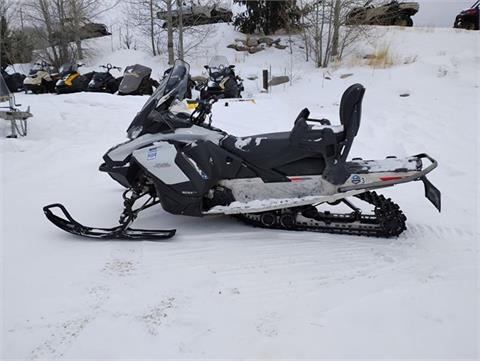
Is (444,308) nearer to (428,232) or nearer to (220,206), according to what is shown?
(428,232)

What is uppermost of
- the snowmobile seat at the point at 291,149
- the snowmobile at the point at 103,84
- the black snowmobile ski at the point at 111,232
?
A: the snowmobile seat at the point at 291,149

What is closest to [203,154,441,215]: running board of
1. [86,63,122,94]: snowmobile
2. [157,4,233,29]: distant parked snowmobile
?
[86,63,122,94]: snowmobile

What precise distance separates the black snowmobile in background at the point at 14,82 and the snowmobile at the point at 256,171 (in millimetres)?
11336

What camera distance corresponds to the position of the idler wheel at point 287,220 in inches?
129

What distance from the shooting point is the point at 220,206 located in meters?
3.25

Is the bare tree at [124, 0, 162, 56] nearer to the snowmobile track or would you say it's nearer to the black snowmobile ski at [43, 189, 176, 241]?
the black snowmobile ski at [43, 189, 176, 241]

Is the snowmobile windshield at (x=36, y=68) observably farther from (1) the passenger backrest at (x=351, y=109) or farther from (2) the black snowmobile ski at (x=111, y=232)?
(1) the passenger backrest at (x=351, y=109)

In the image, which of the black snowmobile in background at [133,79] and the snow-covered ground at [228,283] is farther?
the black snowmobile in background at [133,79]

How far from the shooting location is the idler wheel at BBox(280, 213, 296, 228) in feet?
10.7

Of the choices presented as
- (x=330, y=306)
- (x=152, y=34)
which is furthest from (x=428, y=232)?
(x=152, y=34)

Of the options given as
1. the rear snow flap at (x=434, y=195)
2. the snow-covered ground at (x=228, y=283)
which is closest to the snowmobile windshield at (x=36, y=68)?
the snow-covered ground at (x=228, y=283)

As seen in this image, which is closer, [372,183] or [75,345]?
[75,345]

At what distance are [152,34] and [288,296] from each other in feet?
53.2

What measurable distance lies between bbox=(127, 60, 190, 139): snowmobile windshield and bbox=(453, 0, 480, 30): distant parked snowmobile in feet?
49.4
